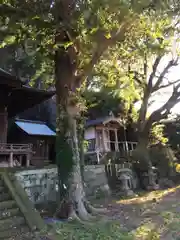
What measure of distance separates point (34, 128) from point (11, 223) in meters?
16.4

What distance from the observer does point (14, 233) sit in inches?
223

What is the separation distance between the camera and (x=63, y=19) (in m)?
7.45

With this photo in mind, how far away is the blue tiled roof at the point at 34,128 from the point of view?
2079 centimetres

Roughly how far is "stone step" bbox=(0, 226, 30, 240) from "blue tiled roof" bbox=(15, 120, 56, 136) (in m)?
14.7

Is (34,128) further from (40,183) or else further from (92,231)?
(92,231)

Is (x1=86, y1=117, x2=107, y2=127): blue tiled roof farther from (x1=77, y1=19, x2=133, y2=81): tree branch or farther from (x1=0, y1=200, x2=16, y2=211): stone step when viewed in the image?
(x1=0, y1=200, x2=16, y2=211): stone step

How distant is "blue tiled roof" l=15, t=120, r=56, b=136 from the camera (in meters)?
20.8

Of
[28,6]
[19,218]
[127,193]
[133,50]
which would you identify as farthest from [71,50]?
[127,193]

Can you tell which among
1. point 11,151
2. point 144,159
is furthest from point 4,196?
point 144,159

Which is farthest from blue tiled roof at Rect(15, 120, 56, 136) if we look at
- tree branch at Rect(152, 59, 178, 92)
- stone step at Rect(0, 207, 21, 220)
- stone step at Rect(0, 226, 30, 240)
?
stone step at Rect(0, 226, 30, 240)

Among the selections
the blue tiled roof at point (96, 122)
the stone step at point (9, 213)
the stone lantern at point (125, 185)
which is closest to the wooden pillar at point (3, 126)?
the stone lantern at point (125, 185)

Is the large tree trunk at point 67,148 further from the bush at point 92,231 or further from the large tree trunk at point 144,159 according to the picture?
the large tree trunk at point 144,159

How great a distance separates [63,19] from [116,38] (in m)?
1.78

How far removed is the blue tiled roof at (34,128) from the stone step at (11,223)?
1435 centimetres
